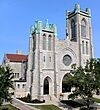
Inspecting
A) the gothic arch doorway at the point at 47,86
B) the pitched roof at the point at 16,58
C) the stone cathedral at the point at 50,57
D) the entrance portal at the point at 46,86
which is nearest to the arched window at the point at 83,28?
the stone cathedral at the point at 50,57

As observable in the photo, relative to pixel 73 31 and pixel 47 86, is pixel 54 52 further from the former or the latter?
pixel 73 31

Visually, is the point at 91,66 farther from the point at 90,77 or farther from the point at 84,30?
the point at 84,30

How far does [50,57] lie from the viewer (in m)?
79.6

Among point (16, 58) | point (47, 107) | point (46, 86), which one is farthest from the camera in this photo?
point (16, 58)

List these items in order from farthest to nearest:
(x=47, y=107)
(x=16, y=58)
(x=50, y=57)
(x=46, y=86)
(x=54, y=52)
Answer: (x=16, y=58), (x=46, y=86), (x=54, y=52), (x=50, y=57), (x=47, y=107)

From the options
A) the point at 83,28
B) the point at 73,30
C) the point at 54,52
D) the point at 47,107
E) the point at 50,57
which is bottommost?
the point at 47,107

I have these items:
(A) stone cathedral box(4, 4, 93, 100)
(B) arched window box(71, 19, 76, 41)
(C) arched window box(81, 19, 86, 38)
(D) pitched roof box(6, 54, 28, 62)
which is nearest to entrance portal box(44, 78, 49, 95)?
(A) stone cathedral box(4, 4, 93, 100)

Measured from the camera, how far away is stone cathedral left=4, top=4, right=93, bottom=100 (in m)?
76.6

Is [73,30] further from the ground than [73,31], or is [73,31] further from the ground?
[73,30]

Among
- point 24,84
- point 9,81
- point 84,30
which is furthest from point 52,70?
point 9,81

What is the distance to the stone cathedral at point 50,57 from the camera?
7656cm

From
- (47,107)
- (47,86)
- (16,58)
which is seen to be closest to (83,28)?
(47,86)

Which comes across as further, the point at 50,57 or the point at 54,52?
the point at 54,52

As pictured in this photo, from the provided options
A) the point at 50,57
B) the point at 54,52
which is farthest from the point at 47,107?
the point at 54,52
